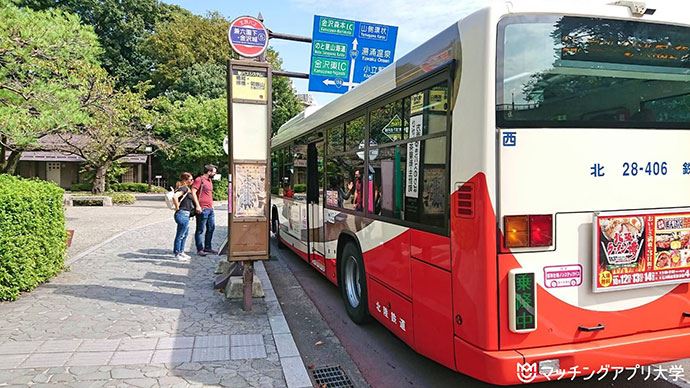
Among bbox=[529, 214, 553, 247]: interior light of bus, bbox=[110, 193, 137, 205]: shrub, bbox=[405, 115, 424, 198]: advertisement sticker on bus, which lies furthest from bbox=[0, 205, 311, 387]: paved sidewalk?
bbox=[110, 193, 137, 205]: shrub

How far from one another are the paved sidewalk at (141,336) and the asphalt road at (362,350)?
12.4 inches

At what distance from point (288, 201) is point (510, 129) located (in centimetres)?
705

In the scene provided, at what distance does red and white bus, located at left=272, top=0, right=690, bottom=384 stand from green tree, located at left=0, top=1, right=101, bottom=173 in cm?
738

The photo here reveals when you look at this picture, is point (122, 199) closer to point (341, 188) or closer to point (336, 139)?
point (336, 139)

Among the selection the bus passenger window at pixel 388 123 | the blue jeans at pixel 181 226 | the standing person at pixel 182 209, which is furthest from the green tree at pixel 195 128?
the bus passenger window at pixel 388 123

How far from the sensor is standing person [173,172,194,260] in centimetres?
922

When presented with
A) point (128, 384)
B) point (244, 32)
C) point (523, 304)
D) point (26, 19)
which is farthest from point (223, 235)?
point (523, 304)

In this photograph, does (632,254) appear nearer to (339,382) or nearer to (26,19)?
(339,382)

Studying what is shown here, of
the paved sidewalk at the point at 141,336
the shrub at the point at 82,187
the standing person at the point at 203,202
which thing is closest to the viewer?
the paved sidewalk at the point at 141,336

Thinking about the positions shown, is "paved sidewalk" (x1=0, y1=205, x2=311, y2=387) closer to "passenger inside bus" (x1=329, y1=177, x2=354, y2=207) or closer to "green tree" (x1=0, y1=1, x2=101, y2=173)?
"passenger inside bus" (x1=329, y1=177, x2=354, y2=207)

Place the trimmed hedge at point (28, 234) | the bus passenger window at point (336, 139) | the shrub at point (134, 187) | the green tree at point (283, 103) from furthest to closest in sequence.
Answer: the shrub at point (134, 187) < the green tree at point (283, 103) < the bus passenger window at point (336, 139) < the trimmed hedge at point (28, 234)

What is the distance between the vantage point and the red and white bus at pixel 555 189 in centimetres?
302

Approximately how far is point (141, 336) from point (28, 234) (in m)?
2.59

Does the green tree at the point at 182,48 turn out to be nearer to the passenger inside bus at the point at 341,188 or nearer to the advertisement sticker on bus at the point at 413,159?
the passenger inside bus at the point at 341,188
